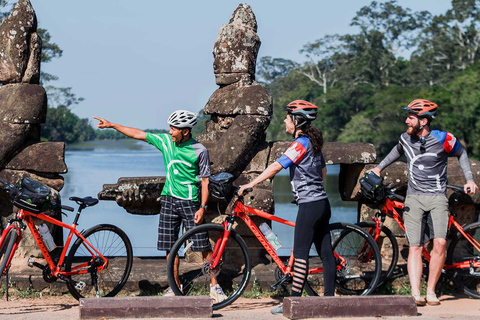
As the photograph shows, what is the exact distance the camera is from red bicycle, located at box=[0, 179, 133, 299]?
5.25 metres

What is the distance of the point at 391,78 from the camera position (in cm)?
5072

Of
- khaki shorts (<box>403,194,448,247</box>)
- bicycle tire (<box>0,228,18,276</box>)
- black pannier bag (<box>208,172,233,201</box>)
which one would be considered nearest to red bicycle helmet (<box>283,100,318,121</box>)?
black pannier bag (<box>208,172,233,201</box>)

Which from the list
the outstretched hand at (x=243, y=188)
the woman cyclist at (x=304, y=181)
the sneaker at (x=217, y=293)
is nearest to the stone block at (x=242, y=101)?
the woman cyclist at (x=304, y=181)

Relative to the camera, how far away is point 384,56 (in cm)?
A: 5150

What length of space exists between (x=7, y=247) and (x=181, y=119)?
161 centimetres

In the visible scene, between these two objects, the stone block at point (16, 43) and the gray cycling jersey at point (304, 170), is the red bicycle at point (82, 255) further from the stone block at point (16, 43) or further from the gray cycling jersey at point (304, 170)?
the gray cycling jersey at point (304, 170)

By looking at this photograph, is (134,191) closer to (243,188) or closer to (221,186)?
(221,186)

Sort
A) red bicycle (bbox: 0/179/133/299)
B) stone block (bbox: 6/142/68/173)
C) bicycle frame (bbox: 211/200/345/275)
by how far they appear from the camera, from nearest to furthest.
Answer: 1. red bicycle (bbox: 0/179/133/299)
2. bicycle frame (bbox: 211/200/345/275)
3. stone block (bbox: 6/142/68/173)

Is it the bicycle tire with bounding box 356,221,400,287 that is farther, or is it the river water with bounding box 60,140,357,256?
the river water with bounding box 60,140,357,256

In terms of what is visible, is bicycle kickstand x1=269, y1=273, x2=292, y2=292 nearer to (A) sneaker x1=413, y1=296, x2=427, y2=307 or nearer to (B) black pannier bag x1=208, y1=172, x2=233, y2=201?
(B) black pannier bag x1=208, y1=172, x2=233, y2=201

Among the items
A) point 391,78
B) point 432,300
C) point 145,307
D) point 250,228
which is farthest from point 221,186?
point 391,78

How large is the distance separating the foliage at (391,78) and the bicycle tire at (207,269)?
1242 inches

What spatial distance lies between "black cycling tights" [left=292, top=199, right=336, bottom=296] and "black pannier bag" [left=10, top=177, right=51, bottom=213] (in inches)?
75.5

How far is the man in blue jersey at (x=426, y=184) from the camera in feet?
18.2
